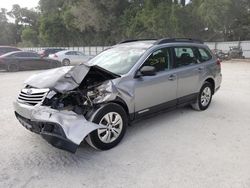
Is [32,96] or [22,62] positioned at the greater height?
[32,96]

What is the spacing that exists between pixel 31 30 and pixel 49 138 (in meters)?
57.2

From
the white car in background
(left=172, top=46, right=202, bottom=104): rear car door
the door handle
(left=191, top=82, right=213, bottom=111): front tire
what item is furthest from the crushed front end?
the white car in background

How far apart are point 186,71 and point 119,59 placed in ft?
4.72

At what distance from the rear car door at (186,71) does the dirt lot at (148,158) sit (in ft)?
1.81

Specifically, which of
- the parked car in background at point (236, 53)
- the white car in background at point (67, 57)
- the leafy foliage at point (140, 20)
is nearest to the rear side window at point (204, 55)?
the white car in background at point (67, 57)

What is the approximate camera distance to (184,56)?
530 centimetres

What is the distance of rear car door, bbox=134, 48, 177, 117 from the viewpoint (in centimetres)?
432

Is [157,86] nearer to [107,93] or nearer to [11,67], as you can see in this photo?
[107,93]

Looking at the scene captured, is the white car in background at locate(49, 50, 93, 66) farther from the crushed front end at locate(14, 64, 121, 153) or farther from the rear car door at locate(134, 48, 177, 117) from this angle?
the crushed front end at locate(14, 64, 121, 153)

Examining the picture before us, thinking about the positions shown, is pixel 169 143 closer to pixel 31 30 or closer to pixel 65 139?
pixel 65 139

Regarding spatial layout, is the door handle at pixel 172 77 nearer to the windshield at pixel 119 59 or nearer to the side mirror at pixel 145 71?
the side mirror at pixel 145 71

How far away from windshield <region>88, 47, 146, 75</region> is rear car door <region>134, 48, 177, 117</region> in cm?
24

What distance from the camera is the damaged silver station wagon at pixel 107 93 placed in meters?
3.40

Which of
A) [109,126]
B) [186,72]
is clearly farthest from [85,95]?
[186,72]
